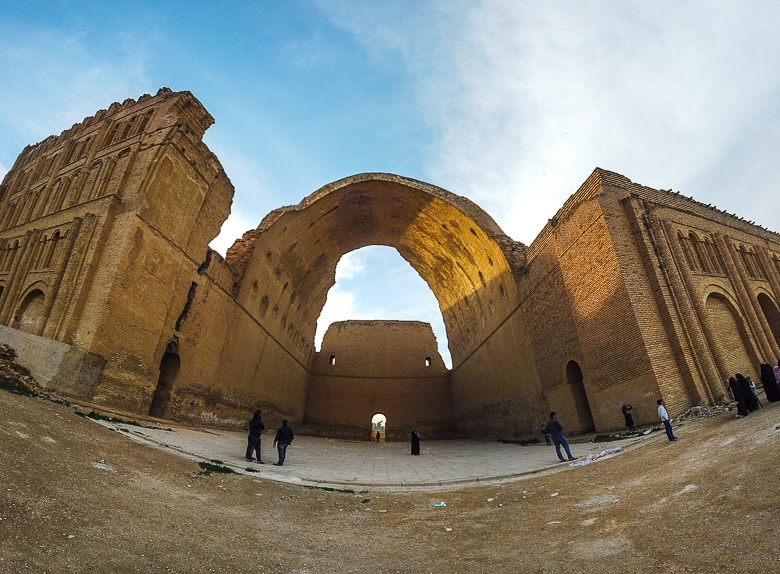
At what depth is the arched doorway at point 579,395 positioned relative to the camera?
39.9ft

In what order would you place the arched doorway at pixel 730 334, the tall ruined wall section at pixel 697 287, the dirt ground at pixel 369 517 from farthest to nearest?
the arched doorway at pixel 730 334 < the tall ruined wall section at pixel 697 287 < the dirt ground at pixel 369 517

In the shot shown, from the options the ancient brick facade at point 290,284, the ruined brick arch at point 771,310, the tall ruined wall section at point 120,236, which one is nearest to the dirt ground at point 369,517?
the ancient brick facade at point 290,284

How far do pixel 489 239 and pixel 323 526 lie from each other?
48.2 ft

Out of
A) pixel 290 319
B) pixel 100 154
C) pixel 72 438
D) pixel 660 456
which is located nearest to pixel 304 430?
pixel 290 319

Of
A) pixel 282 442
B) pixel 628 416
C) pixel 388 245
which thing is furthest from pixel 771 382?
pixel 388 245

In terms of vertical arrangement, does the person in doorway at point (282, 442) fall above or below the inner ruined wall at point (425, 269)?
below

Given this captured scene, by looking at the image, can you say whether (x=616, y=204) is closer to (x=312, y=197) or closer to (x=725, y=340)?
(x=725, y=340)

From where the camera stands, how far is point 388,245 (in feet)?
83.9

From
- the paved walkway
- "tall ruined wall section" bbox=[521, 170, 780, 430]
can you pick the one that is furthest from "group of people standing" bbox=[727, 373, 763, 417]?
"tall ruined wall section" bbox=[521, 170, 780, 430]

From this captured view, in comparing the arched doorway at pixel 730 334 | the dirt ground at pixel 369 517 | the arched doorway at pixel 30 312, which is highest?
the arched doorway at pixel 30 312

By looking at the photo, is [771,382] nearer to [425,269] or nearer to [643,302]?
[643,302]

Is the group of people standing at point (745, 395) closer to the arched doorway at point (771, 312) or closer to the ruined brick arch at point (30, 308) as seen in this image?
the arched doorway at point (771, 312)

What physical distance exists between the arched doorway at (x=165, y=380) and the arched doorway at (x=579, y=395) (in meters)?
13.4

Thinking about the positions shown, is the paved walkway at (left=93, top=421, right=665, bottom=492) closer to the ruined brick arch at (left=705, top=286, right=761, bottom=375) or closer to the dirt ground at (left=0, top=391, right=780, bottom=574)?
the dirt ground at (left=0, top=391, right=780, bottom=574)
